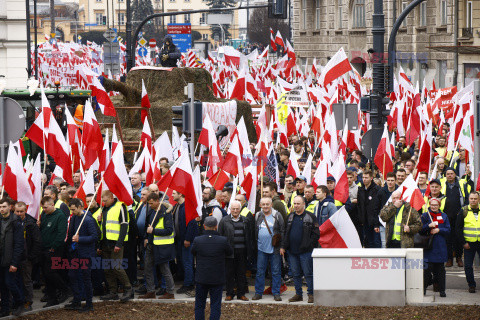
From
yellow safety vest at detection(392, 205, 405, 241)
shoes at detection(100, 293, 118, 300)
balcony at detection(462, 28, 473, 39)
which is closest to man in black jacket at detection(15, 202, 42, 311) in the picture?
shoes at detection(100, 293, 118, 300)

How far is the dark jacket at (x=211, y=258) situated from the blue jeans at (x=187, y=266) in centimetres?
230

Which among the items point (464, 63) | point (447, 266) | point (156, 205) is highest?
point (464, 63)

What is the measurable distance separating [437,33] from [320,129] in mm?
23031

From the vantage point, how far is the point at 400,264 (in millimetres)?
12797

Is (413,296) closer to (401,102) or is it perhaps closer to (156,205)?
(156,205)

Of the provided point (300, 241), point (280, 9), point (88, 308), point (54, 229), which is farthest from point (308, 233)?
point (280, 9)

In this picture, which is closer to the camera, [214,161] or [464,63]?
[214,161]

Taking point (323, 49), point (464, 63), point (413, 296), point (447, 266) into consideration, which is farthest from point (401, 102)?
point (323, 49)

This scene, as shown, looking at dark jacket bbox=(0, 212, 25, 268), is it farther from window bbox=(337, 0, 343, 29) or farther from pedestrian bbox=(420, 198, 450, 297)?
window bbox=(337, 0, 343, 29)

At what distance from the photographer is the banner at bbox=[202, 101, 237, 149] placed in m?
25.7

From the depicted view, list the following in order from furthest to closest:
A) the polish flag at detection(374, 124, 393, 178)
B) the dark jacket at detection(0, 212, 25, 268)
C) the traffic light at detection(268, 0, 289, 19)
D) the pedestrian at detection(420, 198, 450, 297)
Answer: the traffic light at detection(268, 0, 289, 19)
the polish flag at detection(374, 124, 393, 178)
the pedestrian at detection(420, 198, 450, 297)
the dark jacket at detection(0, 212, 25, 268)

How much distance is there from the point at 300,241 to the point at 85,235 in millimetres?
2756

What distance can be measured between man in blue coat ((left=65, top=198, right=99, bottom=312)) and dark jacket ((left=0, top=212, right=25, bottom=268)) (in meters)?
0.74

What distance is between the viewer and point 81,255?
12.9m
